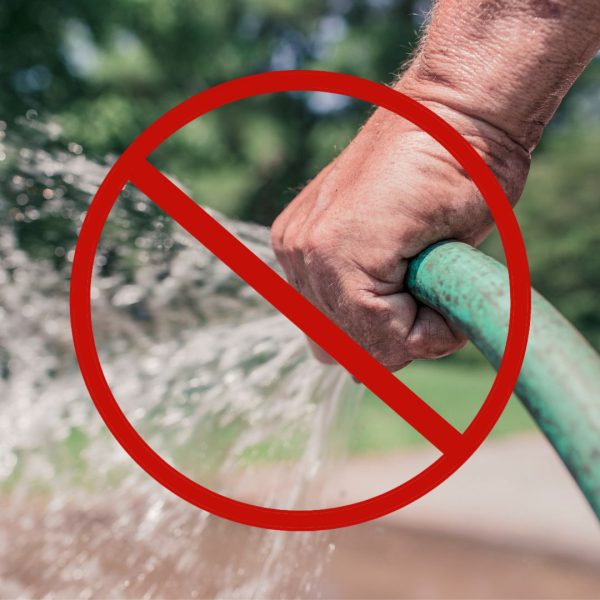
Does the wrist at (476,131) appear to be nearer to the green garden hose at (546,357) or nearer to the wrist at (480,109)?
the wrist at (480,109)

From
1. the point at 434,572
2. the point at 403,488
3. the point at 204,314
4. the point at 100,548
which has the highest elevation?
the point at 403,488

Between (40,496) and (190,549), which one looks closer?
(190,549)

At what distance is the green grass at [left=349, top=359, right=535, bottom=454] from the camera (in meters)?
5.40

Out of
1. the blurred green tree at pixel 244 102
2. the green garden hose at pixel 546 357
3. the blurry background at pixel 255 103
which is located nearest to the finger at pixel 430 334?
the green garden hose at pixel 546 357

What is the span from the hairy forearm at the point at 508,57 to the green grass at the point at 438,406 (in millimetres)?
3151

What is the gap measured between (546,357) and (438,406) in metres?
6.09

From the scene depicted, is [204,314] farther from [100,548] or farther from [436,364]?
[436,364]

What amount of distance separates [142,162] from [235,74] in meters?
7.59

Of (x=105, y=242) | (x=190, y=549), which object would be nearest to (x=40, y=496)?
(x=105, y=242)

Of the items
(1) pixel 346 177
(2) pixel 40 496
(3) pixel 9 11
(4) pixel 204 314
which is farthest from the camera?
(3) pixel 9 11

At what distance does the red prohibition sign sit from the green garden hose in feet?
0.04

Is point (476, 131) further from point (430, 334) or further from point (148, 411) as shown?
point (148, 411)

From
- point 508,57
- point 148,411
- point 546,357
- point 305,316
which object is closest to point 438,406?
point 148,411

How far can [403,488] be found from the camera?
113 cm
